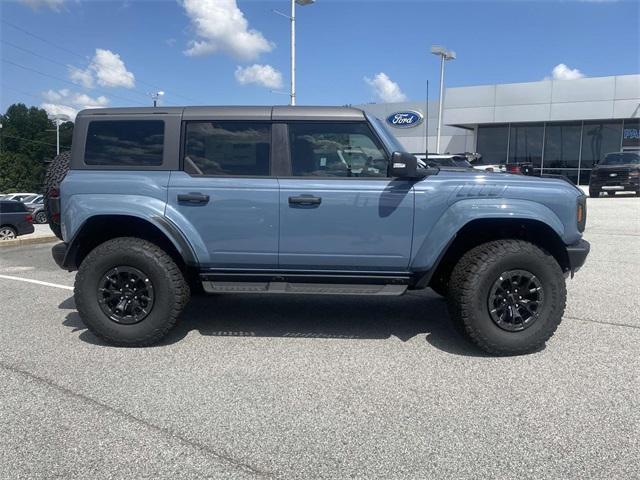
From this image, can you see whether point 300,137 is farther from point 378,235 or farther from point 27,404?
point 27,404

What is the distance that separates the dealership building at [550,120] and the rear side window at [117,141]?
22.2 metres

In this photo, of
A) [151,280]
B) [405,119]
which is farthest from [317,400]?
[405,119]

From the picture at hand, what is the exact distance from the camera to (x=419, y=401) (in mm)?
3408

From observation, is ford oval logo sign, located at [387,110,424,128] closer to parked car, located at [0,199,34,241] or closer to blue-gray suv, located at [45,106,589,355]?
parked car, located at [0,199,34,241]

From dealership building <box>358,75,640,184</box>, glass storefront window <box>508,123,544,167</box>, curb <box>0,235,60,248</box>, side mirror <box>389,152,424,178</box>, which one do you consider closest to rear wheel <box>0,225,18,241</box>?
curb <box>0,235,60,248</box>

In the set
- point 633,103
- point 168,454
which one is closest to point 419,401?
point 168,454

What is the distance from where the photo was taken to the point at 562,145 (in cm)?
2934

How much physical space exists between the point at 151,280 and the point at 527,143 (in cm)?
2998

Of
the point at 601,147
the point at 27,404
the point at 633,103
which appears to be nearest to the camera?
the point at 27,404

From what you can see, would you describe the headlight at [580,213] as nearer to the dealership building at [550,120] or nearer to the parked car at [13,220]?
the parked car at [13,220]

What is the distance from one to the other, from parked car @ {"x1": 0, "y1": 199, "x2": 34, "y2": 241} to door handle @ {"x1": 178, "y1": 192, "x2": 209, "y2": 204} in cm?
1248

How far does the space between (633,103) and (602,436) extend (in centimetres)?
2840

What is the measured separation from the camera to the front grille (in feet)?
66.0

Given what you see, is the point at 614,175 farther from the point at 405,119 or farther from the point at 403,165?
the point at 403,165
